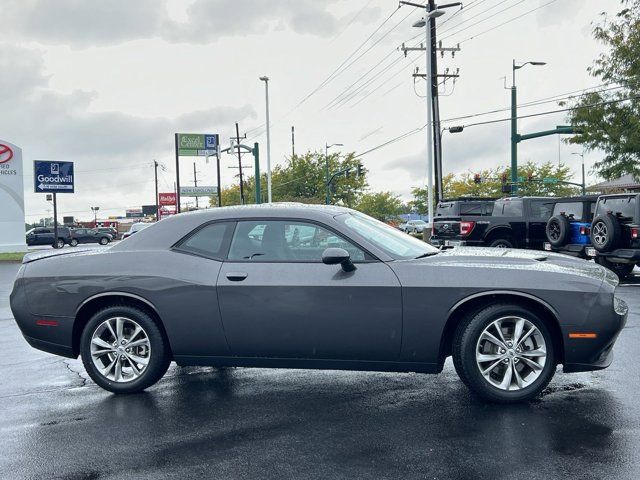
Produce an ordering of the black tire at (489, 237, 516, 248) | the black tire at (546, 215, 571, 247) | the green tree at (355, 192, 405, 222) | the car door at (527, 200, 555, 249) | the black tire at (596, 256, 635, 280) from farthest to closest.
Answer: the green tree at (355, 192, 405, 222), the black tire at (489, 237, 516, 248), the car door at (527, 200, 555, 249), the black tire at (546, 215, 571, 247), the black tire at (596, 256, 635, 280)

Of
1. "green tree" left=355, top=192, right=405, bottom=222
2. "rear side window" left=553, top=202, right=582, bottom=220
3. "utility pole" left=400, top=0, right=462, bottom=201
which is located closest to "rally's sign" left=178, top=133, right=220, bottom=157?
"green tree" left=355, top=192, right=405, bottom=222

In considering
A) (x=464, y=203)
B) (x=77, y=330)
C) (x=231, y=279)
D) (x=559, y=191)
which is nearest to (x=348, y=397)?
(x=231, y=279)

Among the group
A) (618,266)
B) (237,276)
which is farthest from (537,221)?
(237,276)

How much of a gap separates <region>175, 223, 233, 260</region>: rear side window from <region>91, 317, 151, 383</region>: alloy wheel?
2.60 ft

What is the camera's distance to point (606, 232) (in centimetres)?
1221

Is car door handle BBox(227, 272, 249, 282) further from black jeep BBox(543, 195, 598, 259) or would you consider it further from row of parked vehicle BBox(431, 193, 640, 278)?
black jeep BBox(543, 195, 598, 259)

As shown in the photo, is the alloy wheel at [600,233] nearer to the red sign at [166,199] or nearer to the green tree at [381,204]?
the green tree at [381,204]

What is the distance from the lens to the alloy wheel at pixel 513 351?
4.61m

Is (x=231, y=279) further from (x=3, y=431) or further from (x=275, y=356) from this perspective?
(x=3, y=431)

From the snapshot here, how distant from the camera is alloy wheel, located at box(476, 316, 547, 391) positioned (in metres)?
4.61

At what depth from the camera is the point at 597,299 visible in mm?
4488

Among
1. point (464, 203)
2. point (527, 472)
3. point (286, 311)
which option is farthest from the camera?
point (464, 203)

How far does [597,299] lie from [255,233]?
269 centimetres

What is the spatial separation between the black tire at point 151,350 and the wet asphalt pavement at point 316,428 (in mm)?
109
